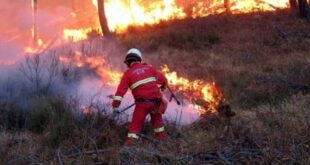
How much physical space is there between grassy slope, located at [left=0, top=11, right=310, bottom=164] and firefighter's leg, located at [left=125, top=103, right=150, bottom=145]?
169 mm

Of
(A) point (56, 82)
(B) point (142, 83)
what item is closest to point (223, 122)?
(B) point (142, 83)

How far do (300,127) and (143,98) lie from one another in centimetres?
254

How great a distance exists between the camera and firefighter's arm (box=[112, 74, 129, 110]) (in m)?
7.83

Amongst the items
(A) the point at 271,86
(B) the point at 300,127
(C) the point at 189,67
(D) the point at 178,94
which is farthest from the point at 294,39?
(B) the point at 300,127

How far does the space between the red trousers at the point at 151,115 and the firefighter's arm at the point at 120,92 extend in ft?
1.08

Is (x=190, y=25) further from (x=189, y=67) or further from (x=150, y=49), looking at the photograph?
(x=189, y=67)

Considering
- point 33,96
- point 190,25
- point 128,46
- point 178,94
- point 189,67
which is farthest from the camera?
point 190,25

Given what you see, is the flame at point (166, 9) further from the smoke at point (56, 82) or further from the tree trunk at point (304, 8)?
the smoke at point (56, 82)

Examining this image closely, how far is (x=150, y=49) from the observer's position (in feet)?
59.9

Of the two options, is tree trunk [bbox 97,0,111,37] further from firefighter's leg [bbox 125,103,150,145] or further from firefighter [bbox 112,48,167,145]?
firefighter's leg [bbox 125,103,150,145]

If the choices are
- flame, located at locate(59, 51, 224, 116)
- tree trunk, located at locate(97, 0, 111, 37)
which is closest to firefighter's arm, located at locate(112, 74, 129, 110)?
flame, located at locate(59, 51, 224, 116)

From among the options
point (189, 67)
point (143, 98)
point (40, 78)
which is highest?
point (189, 67)

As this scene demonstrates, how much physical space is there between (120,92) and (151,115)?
0.62m

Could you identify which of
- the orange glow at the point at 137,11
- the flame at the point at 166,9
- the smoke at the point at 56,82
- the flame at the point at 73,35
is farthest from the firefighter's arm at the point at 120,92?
the orange glow at the point at 137,11
